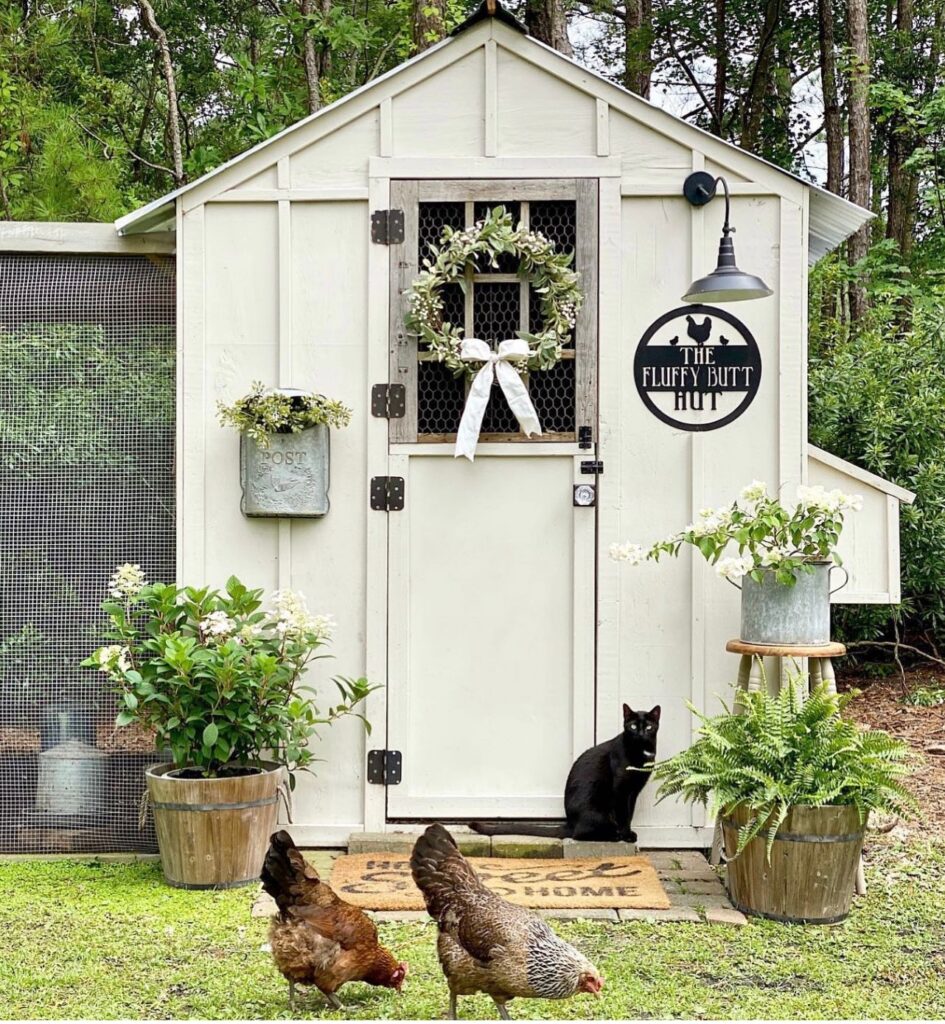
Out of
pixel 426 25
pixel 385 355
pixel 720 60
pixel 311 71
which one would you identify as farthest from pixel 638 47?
pixel 385 355

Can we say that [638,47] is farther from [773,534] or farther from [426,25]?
[773,534]

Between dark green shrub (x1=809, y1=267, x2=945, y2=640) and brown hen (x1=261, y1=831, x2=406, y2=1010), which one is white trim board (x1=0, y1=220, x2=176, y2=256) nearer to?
brown hen (x1=261, y1=831, x2=406, y2=1010)

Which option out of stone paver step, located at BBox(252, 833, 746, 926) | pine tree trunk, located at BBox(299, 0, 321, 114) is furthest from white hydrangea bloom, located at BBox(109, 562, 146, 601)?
pine tree trunk, located at BBox(299, 0, 321, 114)

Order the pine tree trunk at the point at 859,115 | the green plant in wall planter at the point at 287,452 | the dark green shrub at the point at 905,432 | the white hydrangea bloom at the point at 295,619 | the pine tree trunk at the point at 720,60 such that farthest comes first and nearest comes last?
the pine tree trunk at the point at 720,60
the pine tree trunk at the point at 859,115
the dark green shrub at the point at 905,432
the green plant in wall planter at the point at 287,452
the white hydrangea bloom at the point at 295,619

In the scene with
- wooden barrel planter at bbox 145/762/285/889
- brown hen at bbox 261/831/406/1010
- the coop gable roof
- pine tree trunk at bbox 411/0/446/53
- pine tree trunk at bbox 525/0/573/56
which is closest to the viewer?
brown hen at bbox 261/831/406/1010

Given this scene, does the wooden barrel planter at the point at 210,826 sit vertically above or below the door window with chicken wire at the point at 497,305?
below

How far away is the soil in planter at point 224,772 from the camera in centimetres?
479

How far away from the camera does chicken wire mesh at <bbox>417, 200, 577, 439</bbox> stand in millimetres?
5227

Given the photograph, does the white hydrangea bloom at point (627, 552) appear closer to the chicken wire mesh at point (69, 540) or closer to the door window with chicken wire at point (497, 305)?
the door window with chicken wire at point (497, 305)

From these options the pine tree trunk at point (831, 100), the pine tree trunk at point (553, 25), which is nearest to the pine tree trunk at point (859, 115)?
the pine tree trunk at point (831, 100)

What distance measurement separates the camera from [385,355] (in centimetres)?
522

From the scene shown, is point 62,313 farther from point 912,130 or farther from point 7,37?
point 912,130

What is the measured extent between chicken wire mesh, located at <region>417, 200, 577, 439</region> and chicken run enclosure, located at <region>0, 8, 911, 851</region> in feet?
0.04

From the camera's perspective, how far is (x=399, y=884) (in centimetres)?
465
